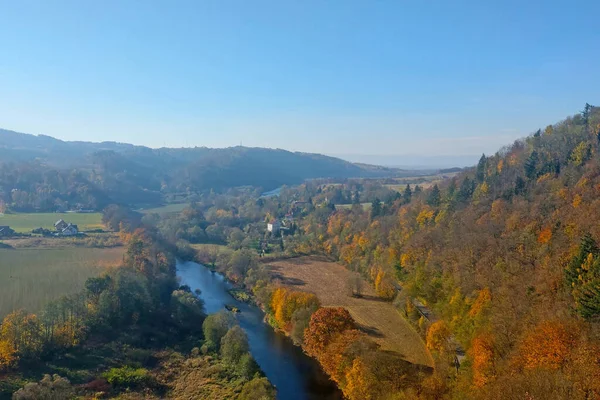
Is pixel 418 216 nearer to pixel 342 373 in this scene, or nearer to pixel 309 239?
pixel 309 239

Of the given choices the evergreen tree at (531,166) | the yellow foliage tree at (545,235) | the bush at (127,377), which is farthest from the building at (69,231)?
the evergreen tree at (531,166)

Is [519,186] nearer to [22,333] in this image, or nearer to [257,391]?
[257,391]

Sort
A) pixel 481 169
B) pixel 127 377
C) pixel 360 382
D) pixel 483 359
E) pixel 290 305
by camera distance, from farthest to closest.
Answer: pixel 481 169
pixel 290 305
pixel 127 377
pixel 360 382
pixel 483 359

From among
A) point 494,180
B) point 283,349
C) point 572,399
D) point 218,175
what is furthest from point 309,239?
point 218,175

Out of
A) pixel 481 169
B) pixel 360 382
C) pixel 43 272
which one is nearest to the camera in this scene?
pixel 360 382

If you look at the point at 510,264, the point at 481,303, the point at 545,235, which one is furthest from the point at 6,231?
the point at 545,235

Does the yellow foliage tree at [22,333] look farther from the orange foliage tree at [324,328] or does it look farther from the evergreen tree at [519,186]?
the evergreen tree at [519,186]
